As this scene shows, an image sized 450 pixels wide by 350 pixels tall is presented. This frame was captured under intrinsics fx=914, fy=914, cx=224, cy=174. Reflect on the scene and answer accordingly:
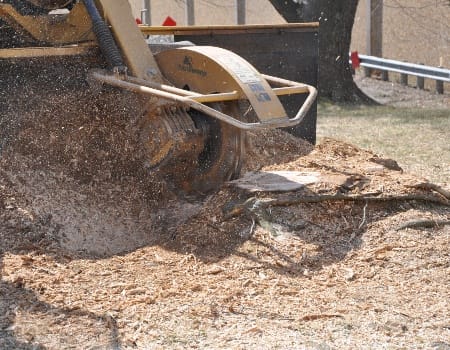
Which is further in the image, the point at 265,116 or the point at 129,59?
the point at 129,59

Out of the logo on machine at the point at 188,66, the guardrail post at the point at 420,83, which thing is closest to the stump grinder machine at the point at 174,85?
the logo on machine at the point at 188,66

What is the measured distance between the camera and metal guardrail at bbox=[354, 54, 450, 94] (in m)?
13.3

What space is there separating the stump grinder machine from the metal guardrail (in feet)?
24.9

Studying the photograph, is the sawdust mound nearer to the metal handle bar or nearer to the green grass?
the metal handle bar

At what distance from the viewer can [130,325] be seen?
169 inches

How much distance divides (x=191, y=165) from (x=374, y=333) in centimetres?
230

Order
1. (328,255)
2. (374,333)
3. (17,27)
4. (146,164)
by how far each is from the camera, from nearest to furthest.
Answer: (374,333) → (328,255) → (146,164) → (17,27)

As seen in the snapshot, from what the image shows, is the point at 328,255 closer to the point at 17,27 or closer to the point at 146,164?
the point at 146,164

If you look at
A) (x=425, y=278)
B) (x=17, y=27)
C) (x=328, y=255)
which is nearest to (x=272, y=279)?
(x=328, y=255)

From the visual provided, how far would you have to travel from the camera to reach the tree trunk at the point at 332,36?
1304 cm

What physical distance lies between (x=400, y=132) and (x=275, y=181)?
4.66 metres

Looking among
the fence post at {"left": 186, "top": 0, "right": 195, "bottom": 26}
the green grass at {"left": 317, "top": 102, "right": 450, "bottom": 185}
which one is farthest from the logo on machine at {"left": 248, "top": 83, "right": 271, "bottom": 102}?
the fence post at {"left": 186, "top": 0, "right": 195, "bottom": 26}

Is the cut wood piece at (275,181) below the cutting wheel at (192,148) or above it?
below

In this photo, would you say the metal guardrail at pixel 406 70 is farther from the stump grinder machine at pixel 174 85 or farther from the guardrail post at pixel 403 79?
the stump grinder machine at pixel 174 85
